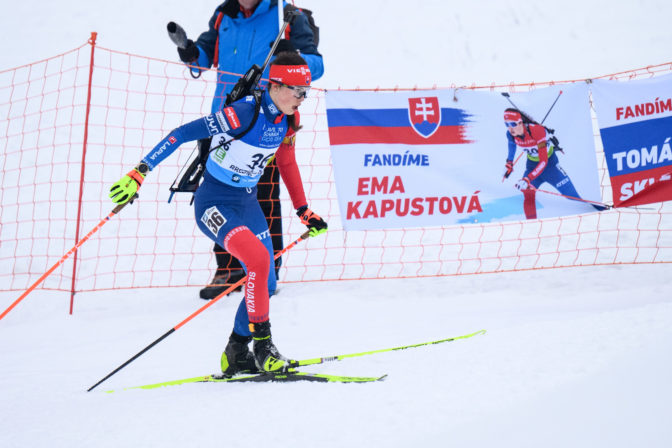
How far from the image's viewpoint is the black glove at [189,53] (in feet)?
15.9

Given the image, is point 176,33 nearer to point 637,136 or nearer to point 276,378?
point 276,378

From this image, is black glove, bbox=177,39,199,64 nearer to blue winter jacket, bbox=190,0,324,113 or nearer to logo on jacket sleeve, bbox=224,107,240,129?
blue winter jacket, bbox=190,0,324,113

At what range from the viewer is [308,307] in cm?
475

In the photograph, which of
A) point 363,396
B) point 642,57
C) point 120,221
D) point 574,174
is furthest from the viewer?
point 642,57

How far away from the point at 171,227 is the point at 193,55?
2521 mm

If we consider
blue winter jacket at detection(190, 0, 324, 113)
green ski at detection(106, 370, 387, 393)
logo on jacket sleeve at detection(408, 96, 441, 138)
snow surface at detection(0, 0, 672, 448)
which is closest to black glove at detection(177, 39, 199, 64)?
blue winter jacket at detection(190, 0, 324, 113)

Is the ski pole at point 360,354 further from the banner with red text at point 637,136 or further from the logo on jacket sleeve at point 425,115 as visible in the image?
the banner with red text at point 637,136

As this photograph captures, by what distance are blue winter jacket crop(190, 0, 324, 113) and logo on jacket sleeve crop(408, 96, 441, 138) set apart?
2.73ft

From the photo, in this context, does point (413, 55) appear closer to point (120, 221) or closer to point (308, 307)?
point (120, 221)

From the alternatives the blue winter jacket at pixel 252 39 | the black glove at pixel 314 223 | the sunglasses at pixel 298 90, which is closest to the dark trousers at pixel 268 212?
the blue winter jacket at pixel 252 39

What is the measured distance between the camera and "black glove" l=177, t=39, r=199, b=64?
4.84 metres

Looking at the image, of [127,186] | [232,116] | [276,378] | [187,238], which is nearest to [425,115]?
[232,116]

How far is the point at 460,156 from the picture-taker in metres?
5.06

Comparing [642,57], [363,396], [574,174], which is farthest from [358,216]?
[642,57]
